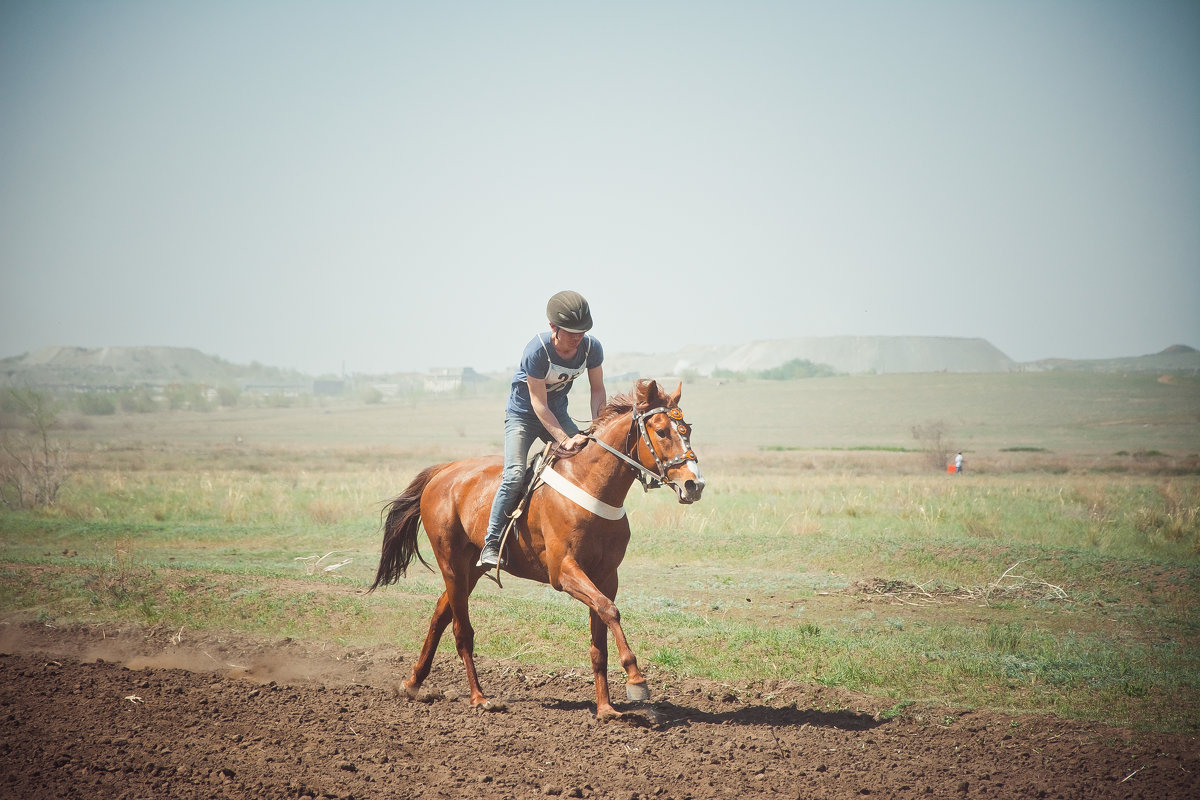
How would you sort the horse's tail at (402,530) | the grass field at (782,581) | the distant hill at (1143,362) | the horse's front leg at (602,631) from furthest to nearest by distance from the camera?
the distant hill at (1143,362), the horse's tail at (402,530), the grass field at (782,581), the horse's front leg at (602,631)

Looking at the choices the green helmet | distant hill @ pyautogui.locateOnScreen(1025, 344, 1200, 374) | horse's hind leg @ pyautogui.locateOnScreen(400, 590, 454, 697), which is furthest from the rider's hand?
distant hill @ pyautogui.locateOnScreen(1025, 344, 1200, 374)

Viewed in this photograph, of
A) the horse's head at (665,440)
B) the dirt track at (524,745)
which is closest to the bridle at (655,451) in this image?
the horse's head at (665,440)

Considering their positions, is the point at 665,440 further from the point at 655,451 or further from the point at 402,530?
the point at 402,530

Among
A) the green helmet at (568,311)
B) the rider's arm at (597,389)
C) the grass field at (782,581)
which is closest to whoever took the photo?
the green helmet at (568,311)

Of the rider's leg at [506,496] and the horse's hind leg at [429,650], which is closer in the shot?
the rider's leg at [506,496]

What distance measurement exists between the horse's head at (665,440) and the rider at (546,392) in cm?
58

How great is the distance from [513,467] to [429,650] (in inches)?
77.2

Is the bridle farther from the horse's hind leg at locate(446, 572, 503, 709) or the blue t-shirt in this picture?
the horse's hind leg at locate(446, 572, 503, 709)

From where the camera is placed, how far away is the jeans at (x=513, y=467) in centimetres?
705

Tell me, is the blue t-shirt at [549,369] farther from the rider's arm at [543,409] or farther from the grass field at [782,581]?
the grass field at [782,581]

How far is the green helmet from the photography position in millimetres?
6648

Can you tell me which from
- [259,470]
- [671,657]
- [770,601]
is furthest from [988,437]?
[671,657]

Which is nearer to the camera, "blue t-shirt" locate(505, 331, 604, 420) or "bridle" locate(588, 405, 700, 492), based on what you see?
Answer: "bridle" locate(588, 405, 700, 492)

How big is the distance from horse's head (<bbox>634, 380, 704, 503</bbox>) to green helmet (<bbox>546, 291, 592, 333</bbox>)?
2.61 ft
